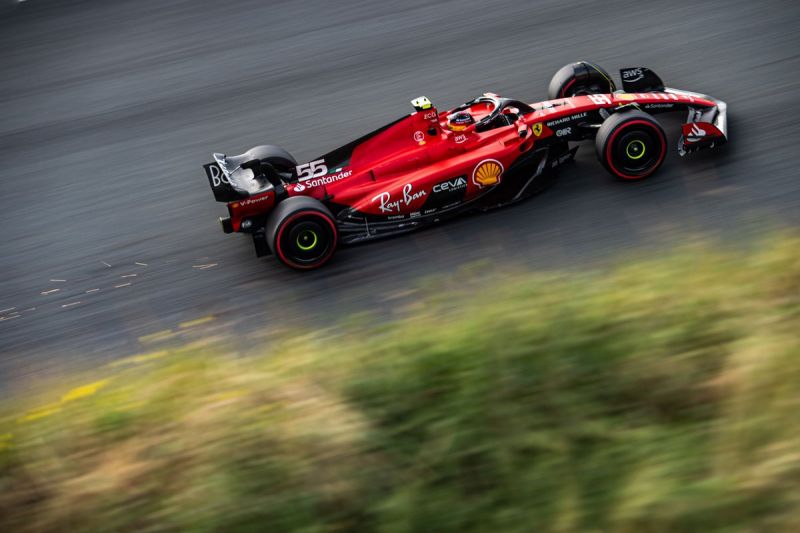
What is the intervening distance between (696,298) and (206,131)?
908 cm

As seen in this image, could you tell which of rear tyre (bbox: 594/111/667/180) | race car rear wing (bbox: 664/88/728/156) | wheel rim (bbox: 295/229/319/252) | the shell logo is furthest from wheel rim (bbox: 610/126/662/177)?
wheel rim (bbox: 295/229/319/252)

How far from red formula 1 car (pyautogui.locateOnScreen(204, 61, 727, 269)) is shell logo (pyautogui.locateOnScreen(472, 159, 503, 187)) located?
0.03 feet

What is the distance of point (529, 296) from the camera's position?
16.1 feet

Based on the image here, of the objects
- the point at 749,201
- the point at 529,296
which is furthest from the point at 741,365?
the point at 749,201

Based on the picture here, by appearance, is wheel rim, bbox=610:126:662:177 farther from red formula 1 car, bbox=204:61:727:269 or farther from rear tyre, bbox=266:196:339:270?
rear tyre, bbox=266:196:339:270

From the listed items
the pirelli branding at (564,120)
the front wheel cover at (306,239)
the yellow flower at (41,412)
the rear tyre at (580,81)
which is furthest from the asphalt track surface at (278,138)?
the yellow flower at (41,412)

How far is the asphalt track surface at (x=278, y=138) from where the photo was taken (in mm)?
8375

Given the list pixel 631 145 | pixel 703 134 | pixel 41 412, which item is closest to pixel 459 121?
pixel 631 145

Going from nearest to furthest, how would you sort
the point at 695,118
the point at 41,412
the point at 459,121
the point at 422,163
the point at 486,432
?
the point at 486,432, the point at 41,412, the point at 422,163, the point at 459,121, the point at 695,118

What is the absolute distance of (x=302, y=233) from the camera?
8.53 meters

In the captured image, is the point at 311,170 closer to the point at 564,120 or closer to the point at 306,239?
the point at 306,239

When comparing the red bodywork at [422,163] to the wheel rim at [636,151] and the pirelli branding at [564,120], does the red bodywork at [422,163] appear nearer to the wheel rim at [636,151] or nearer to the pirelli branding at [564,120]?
the pirelli branding at [564,120]

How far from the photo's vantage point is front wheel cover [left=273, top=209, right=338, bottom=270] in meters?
8.45

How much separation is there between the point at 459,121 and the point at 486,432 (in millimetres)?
5666
